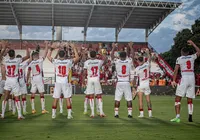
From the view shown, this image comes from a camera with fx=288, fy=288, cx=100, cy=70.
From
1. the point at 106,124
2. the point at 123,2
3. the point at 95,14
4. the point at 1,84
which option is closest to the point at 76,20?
the point at 95,14

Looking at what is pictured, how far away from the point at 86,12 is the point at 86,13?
0.27m

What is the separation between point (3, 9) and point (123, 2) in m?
16.8

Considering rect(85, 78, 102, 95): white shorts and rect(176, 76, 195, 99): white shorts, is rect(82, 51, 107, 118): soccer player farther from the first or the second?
rect(176, 76, 195, 99): white shorts

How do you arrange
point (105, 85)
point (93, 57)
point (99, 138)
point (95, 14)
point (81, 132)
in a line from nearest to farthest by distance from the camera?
point (99, 138), point (81, 132), point (93, 57), point (105, 85), point (95, 14)

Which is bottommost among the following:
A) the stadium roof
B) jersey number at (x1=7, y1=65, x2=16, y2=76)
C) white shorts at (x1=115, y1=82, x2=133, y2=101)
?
white shorts at (x1=115, y1=82, x2=133, y2=101)

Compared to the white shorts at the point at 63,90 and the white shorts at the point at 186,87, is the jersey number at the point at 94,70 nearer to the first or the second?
the white shorts at the point at 63,90

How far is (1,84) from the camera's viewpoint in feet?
41.5

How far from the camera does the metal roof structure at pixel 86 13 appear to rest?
3941 centimetres

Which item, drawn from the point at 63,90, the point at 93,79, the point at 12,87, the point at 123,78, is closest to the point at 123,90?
the point at 123,78

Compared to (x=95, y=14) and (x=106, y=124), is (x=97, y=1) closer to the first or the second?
(x=95, y=14)

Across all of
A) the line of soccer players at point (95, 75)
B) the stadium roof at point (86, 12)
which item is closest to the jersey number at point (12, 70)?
the line of soccer players at point (95, 75)

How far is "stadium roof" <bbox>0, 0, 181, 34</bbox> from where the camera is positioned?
39.4 meters

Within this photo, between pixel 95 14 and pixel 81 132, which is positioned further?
pixel 95 14

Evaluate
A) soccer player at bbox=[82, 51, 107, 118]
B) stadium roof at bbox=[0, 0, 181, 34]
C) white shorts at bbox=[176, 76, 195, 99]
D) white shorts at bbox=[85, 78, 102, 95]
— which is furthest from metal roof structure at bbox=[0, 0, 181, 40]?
→ white shorts at bbox=[176, 76, 195, 99]
